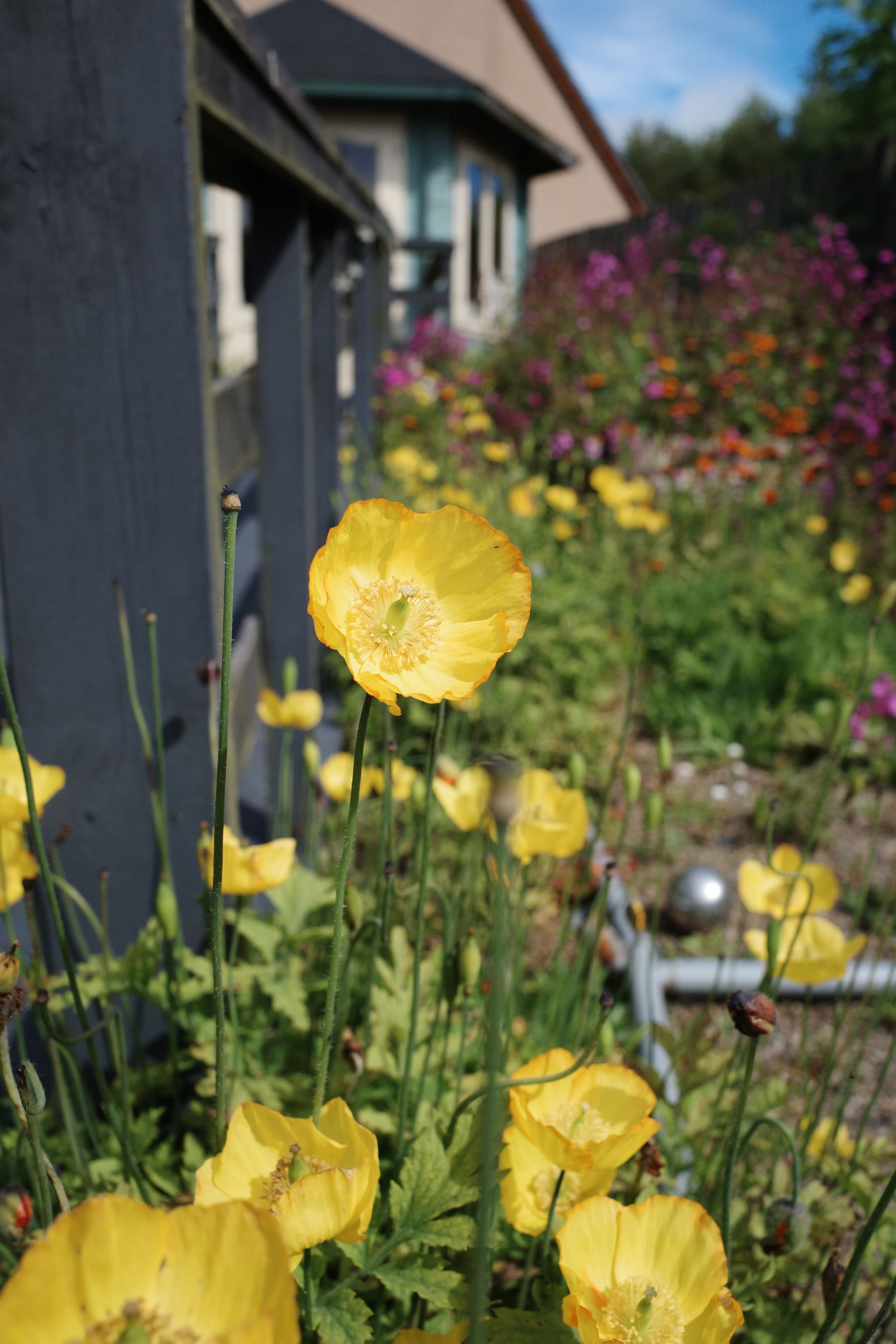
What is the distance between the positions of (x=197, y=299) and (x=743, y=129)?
3814 centimetres

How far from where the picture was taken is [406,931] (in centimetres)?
136

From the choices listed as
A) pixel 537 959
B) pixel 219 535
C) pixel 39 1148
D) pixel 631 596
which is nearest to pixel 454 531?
pixel 39 1148

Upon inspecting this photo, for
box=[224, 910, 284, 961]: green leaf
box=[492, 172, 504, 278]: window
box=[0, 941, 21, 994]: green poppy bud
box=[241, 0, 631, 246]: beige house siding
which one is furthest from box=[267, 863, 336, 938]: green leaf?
box=[241, 0, 631, 246]: beige house siding

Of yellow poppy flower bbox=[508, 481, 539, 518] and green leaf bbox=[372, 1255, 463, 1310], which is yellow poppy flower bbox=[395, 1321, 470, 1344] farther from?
yellow poppy flower bbox=[508, 481, 539, 518]

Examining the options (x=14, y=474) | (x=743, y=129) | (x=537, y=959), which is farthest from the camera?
(x=743, y=129)

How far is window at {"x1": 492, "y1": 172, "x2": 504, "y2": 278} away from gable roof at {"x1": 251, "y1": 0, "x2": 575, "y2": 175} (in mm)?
1136

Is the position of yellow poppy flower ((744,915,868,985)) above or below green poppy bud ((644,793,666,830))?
below

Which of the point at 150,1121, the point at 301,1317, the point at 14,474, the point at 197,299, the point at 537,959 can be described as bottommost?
the point at 537,959

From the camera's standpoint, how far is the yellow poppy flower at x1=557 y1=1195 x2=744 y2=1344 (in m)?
0.65

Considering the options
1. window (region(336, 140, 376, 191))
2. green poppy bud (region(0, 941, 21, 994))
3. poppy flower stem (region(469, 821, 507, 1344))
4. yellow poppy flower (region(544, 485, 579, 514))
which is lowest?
yellow poppy flower (region(544, 485, 579, 514))

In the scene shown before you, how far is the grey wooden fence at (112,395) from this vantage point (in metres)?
1.08

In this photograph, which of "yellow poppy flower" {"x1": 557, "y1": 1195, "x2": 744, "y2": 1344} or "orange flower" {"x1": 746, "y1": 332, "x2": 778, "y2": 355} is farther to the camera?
"orange flower" {"x1": 746, "y1": 332, "x2": 778, "y2": 355}

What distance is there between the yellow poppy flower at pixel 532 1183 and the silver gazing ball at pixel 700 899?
1.55 m

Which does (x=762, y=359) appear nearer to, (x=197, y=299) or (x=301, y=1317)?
(x=197, y=299)
